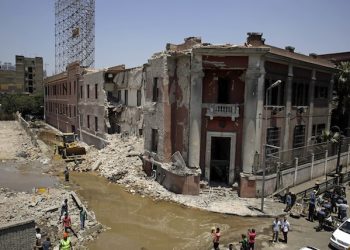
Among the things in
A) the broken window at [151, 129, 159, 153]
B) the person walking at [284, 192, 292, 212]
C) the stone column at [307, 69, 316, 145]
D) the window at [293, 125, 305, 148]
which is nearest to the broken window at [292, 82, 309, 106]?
the stone column at [307, 69, 316, 145]

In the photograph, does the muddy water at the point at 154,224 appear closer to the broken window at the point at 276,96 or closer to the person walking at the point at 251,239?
the person walking at the point at 251,239

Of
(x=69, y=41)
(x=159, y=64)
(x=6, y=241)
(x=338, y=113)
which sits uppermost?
(x=69, y=41)

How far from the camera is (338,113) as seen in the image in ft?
118

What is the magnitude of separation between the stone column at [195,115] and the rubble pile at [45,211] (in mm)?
8045

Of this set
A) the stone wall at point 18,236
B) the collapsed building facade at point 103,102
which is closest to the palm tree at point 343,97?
the collapsed building facade at point 103,102

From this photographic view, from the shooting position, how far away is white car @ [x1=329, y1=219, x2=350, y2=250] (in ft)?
48.1

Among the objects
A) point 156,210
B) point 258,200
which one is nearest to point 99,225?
point 156,210

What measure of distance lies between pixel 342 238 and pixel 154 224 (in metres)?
9.59

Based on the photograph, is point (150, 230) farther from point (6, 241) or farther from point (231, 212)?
point (6, 241)

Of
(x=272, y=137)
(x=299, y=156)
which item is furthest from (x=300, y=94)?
(x=272, y=137)

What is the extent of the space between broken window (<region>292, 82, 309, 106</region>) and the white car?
13637mm

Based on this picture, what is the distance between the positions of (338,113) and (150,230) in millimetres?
27200

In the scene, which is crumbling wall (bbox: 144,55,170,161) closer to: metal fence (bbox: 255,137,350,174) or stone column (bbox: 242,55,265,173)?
stone column (bbox: 242,55,265,173)

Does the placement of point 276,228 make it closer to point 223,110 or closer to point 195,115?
point 223,110
